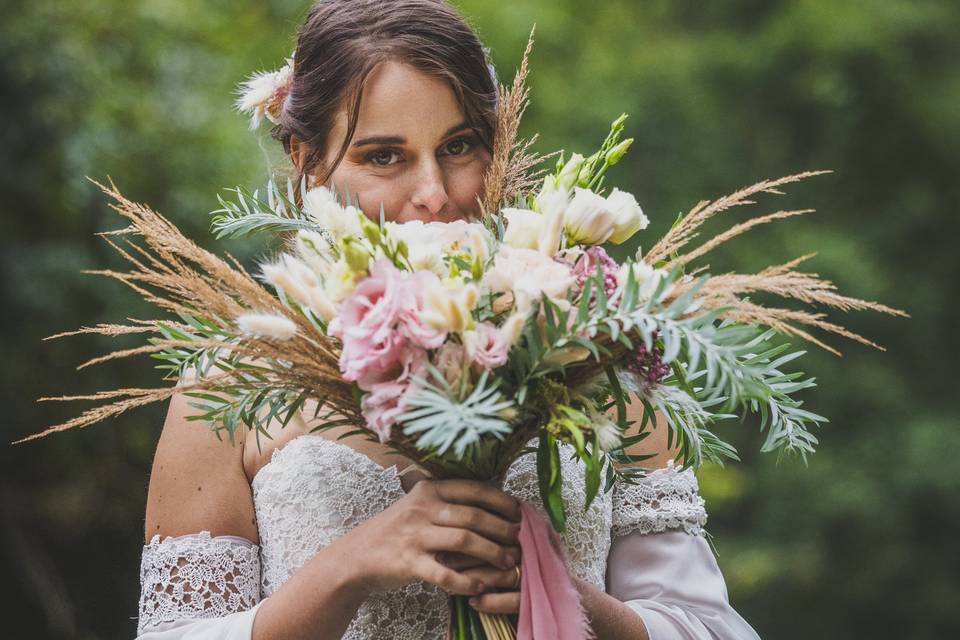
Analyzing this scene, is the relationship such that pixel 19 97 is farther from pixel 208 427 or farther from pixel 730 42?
pixel 730 42

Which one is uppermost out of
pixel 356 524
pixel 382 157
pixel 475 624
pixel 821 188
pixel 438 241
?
pixel 821 188

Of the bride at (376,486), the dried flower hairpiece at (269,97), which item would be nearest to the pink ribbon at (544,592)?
the bride at (376,486)

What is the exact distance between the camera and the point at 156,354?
200cm

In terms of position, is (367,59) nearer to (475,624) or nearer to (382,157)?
(382,157)

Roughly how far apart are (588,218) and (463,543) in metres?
0.55

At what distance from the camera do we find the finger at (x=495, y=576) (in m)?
1.91

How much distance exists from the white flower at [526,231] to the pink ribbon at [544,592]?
430 millimetres

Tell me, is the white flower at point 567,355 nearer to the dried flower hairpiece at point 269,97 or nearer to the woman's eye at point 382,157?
the woman's eye at point 382,157

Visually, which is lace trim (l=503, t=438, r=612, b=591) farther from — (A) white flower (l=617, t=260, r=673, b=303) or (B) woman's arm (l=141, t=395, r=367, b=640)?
(A) white flower (l=617, t=260, r=673, b=303)

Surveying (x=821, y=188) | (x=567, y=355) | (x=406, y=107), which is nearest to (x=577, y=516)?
(x=567, y=355)

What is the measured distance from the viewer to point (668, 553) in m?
2.37

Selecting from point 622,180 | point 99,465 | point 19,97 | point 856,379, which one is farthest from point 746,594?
point 19,97

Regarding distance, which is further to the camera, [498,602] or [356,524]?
[356,524]

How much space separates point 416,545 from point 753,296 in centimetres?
759
